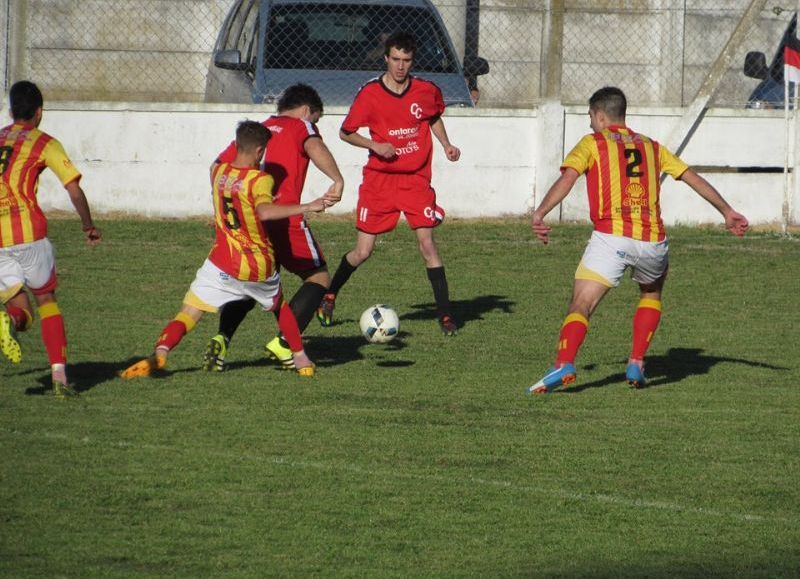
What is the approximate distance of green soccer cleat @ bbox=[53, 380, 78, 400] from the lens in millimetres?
7668

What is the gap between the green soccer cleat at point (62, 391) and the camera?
767 centimetres

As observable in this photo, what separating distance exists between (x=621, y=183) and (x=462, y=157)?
23.7 feet

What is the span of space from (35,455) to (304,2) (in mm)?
10135

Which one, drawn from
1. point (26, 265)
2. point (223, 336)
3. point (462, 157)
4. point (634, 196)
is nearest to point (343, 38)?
point (462, 157)

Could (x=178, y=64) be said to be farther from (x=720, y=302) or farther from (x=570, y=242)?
(x=720, y=302)

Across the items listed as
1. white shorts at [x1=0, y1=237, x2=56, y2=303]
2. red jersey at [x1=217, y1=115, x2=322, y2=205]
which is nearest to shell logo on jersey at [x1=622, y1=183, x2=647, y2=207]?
red jersey at [x1=217, y1=115, x2=322, y2=205]

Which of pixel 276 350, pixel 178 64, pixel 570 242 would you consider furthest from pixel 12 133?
pixel 178 64

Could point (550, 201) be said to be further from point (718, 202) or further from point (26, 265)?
point (26, 265)

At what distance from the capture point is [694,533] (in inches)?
224

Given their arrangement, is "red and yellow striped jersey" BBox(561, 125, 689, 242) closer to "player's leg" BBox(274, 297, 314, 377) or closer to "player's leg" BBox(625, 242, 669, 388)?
"player's leg" BBox(625, 242, 669, 388)

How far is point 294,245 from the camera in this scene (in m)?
9.23

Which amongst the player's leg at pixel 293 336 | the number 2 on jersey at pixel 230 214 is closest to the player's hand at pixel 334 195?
the number 2 on jersey at pixel 230 214

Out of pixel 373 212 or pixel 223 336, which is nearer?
pixel 223 336

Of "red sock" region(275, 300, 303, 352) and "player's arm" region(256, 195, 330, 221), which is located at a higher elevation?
"player's arm" region(256, 195, 330, 221)
